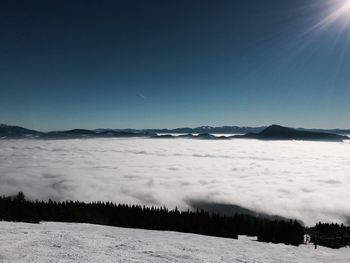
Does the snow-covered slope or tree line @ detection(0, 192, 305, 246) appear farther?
tree line @ detection(0, 192, 305, 246)

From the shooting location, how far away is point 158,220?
129m

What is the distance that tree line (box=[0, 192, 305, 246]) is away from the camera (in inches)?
4252

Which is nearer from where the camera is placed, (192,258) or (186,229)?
(192,258)

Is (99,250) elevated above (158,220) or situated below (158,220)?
above

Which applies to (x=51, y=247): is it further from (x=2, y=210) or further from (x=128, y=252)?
(x=2, y=210)

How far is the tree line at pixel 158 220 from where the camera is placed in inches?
4252

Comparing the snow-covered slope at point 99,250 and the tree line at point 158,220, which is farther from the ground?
the snow-covered slope at point 99,250

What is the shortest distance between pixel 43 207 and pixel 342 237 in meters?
106

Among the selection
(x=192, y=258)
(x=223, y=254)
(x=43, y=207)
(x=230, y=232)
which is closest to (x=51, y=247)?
(x=192, y=258)

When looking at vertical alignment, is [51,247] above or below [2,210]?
above

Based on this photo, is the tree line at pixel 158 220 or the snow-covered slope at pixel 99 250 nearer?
the snow-covered slope at pixel 99 250

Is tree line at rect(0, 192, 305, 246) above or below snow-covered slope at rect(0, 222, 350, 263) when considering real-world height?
below

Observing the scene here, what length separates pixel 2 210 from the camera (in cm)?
9900

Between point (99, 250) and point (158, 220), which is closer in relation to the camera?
point (99, 250)
